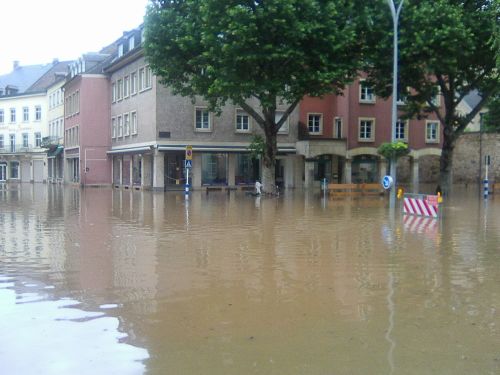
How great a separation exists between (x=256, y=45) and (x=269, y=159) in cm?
837

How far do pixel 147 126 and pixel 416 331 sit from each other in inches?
1488

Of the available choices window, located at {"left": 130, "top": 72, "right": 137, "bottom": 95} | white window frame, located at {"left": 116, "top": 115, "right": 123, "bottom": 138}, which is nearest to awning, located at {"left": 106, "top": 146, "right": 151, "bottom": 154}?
white window frame, located at {"left": 116, "top": 115, "right": 123, "bottom": 138}

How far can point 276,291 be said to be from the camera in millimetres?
8055

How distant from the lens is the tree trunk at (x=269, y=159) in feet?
107

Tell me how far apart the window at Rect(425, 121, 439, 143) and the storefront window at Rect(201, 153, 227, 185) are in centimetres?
1839

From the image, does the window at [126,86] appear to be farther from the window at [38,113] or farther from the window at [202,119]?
the window at [38,113]

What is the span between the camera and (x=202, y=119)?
4212 centimetres

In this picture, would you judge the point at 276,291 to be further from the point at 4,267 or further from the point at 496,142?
the point at 496,142

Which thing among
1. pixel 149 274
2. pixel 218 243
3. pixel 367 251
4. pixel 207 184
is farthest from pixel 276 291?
pixel 207 184

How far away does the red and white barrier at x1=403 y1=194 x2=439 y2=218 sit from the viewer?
1875 cm

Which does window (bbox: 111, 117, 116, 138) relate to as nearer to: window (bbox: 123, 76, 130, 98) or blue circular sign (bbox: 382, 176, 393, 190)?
window (bbox: 123, 76, 130, 98)

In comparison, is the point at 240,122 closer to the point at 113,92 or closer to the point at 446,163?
the point at 113,92

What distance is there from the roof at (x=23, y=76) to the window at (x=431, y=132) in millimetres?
57536

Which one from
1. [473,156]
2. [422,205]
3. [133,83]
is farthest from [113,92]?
[422,205]
